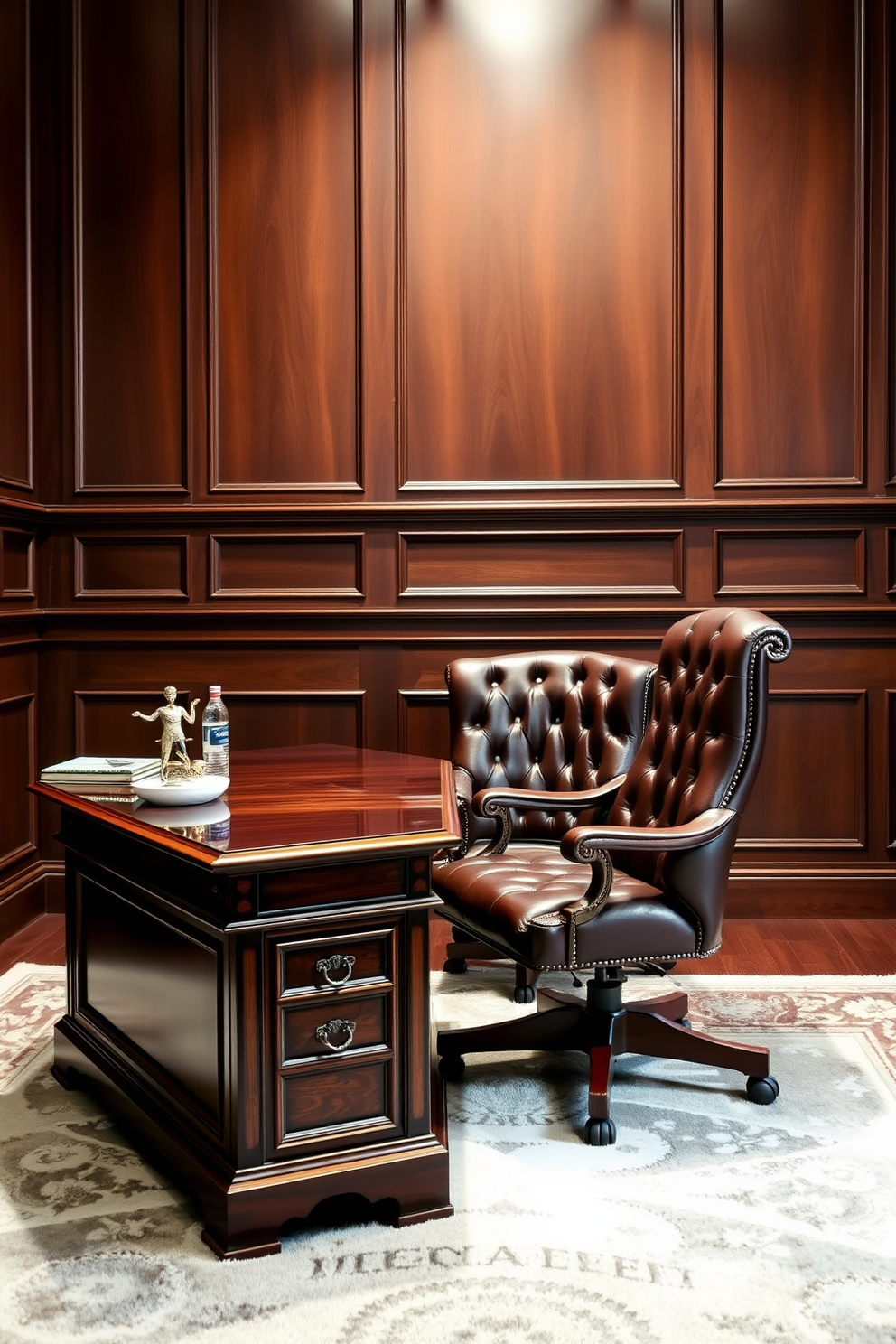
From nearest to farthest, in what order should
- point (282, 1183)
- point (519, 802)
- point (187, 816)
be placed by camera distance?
point (282, 1183) < point (187, 816) < point (519, 802)

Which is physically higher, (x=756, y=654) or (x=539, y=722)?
(x=756, y=654)

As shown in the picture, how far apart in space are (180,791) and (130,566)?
6.89ft

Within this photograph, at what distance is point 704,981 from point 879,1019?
54 cm

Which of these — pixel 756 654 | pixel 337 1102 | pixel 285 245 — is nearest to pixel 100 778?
pixel 337 1102

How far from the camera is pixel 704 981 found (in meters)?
3.71

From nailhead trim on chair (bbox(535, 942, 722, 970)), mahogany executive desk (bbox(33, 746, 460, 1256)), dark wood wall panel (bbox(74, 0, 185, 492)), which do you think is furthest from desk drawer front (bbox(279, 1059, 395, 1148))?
dark wood wall panel (bbox(74, 0, 185, 492))

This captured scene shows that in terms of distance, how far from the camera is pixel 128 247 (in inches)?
176

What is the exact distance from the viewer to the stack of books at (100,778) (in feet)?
9.10

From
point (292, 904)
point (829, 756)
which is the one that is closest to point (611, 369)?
point (829, 756)

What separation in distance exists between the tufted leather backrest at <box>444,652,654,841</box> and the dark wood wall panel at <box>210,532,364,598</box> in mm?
833

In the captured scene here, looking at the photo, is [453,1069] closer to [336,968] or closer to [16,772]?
[336,968]

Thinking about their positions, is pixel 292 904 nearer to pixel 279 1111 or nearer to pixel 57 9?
pixel 279 1111

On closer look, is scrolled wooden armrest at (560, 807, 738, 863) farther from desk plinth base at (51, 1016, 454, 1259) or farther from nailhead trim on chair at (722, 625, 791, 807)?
desk plinth base at (51, 1016, 454, 1259)

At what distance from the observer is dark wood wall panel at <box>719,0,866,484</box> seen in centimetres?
436
